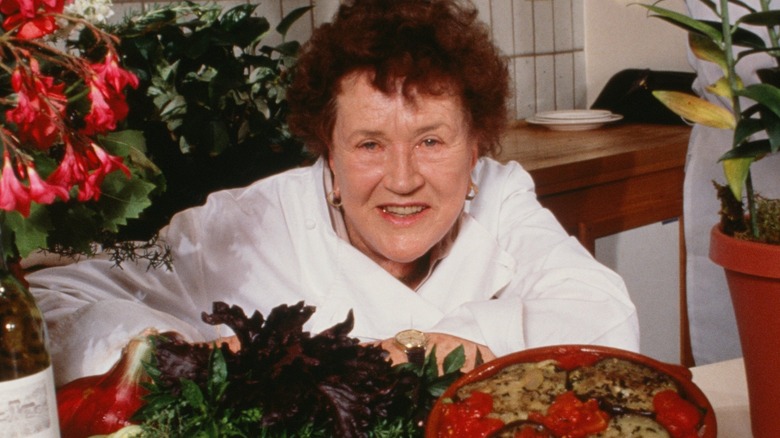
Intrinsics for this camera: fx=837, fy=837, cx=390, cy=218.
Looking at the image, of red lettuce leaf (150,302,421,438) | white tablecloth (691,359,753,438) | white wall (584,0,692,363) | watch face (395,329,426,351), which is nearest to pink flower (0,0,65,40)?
red lettuce leaf (150,302,421,438)

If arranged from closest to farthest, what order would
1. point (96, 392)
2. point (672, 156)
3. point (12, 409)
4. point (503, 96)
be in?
1. point (12, 409)
2. point (96, 392)
3. point (503, 96)
4. point (672, 156)

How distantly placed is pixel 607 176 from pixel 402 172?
1.10 meters

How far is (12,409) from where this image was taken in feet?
1.98

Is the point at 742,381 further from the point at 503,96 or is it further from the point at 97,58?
the point at 97,58

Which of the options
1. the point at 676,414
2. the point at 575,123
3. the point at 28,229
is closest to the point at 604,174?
the point at 575,123

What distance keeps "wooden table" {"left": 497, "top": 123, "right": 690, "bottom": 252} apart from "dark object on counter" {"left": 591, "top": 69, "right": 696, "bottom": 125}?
4.9 inches

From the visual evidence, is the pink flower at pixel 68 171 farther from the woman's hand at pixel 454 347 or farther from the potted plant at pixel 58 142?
the woman's hand at pixel 454 347

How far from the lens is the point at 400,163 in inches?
51.9

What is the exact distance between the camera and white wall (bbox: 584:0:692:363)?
2.46 metres

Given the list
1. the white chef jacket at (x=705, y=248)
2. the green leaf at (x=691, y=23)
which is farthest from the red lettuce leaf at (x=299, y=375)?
the white chef jacket at (x=705, y=248)

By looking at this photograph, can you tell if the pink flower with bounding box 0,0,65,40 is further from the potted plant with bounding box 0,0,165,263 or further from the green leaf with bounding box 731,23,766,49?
the green leaf with bounding box 731,23,766,49

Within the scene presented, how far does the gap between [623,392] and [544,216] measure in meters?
0.89

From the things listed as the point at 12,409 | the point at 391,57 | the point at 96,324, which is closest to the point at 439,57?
the point at 391,57

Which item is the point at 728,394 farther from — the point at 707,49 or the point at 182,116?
the point at 182,116
